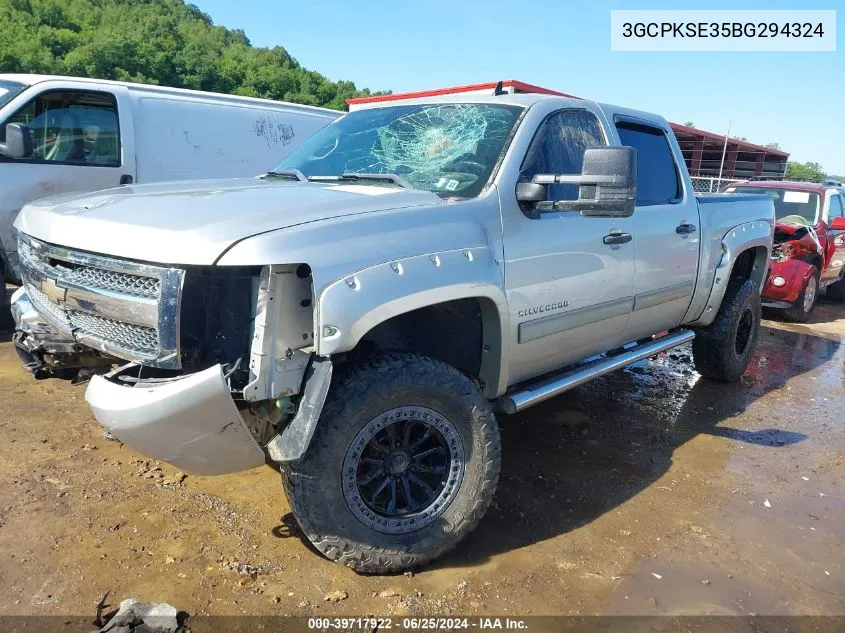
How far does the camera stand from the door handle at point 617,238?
360 cm

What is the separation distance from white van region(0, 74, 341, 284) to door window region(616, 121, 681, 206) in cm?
437

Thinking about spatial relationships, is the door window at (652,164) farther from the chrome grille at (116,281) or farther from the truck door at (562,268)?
the chrome grille at (116,281)

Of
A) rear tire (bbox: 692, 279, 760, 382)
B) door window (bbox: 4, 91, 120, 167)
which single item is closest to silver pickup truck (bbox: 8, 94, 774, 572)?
rear tire (bbox: 692, 279, 760, 382)

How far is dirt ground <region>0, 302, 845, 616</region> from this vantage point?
2.59 metres

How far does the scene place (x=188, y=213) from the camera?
2.48 meters

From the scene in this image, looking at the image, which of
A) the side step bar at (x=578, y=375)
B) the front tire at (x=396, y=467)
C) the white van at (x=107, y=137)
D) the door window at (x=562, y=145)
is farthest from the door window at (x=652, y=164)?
the white van at (x=107, y=137)

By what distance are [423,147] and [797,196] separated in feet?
26.3

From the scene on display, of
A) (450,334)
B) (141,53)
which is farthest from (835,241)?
(141,53)

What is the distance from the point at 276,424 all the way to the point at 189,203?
961 mm

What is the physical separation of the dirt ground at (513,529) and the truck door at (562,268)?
79 cm

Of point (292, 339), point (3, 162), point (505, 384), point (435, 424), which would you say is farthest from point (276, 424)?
point (3, 162)

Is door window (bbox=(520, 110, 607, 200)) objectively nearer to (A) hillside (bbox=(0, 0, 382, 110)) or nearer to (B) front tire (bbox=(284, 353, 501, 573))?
(B) front tire (bbox=(284, 353, 501, 573))

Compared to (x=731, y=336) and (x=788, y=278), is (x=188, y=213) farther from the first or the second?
(x=788, y=278)

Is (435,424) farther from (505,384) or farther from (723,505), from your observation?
(723,505)
